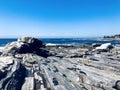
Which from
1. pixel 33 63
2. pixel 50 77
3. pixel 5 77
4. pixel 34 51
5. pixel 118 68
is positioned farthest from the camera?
pixel 34 51

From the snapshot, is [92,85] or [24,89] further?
[92,85]

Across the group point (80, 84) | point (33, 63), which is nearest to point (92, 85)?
point (80, 84)

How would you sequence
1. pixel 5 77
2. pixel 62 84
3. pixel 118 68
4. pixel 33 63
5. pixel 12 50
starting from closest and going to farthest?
1. pixel 62 84
2. pixel 5 77
3. pixel 118 68
4. pixel 33 63
5. pixel 12 50

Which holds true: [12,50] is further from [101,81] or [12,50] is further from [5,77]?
[101,81]

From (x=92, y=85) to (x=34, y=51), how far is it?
23.0 m

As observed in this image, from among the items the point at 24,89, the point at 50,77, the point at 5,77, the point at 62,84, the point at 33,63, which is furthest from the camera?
the point at 33,63

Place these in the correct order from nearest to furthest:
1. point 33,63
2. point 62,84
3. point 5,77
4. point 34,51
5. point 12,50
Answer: point 62,84 < point 5,77 < point 33,63 < point 12,50 < point 34,51

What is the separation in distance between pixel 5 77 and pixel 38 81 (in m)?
2.90

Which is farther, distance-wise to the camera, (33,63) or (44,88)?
(33,63)

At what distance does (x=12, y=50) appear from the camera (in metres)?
36.3

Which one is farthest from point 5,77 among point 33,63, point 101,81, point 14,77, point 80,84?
point 33,63

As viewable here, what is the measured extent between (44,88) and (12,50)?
854 inches

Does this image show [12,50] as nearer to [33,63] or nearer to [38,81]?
[33,63]

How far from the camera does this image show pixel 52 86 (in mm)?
16391
